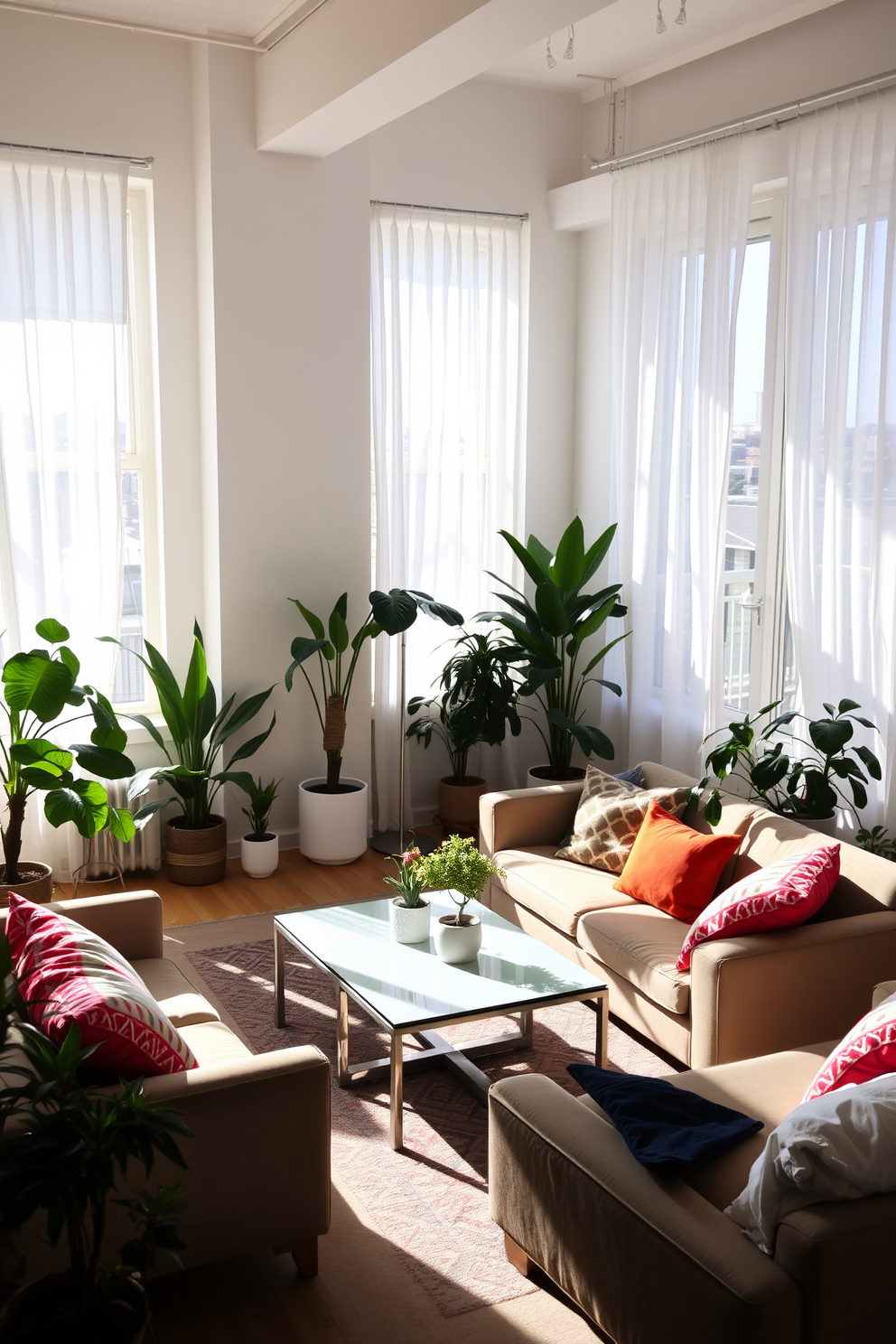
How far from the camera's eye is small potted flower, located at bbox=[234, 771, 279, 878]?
16.8 feet

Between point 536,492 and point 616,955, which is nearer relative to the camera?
point 616,955

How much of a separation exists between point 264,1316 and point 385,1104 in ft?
3.07

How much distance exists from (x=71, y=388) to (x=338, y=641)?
148cm

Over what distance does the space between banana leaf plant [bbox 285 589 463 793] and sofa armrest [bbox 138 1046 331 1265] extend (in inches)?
103

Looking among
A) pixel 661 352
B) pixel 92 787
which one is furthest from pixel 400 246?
pixel 92 787

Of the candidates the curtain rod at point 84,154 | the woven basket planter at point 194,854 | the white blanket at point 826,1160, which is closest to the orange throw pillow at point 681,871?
the white blanket at point 826,1160

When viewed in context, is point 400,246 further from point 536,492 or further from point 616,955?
point 616,955

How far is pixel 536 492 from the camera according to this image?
20.0ft

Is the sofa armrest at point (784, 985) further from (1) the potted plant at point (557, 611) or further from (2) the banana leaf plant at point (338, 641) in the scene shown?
(2) the banana leaf plant at point (338, 641)

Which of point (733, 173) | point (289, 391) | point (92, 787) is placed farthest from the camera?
point (289, 391)

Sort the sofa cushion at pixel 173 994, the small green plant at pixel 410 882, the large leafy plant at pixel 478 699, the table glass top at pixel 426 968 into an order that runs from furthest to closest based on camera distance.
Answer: the large leafy plant at pixel 478 699
the small green plant at pixel 410 882
the table glass top at pixel 426 968
the sofa cushion at pixel 173 994

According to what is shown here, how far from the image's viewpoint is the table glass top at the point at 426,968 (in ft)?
10.2

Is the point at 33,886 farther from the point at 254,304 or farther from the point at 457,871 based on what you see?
the point at 254,304

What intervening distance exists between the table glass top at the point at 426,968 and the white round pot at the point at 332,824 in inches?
54.8
